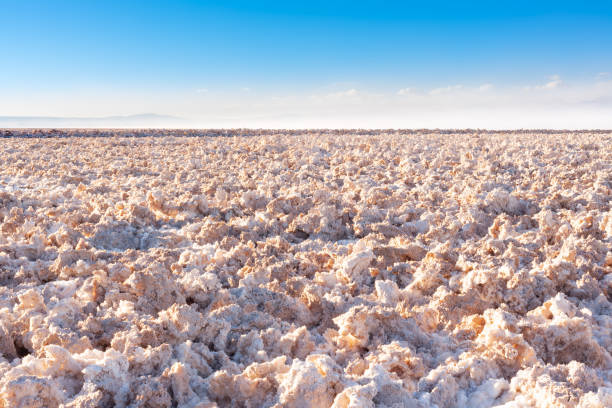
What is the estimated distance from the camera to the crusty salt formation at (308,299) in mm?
2240

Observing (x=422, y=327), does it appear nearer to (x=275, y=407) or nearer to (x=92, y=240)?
(x=275, y=407)

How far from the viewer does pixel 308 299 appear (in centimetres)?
319

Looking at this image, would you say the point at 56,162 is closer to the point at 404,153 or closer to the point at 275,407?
the point at 404,153

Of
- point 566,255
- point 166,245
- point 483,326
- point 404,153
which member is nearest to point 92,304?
point 166,245

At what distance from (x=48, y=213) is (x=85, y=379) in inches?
148

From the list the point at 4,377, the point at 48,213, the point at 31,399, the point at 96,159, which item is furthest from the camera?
the point at 96,159

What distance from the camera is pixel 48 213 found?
5.42m

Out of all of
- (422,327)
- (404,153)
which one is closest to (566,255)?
(422,327)

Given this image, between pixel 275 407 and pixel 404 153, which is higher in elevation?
pixel 404 153

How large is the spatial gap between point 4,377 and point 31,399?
0.25 m

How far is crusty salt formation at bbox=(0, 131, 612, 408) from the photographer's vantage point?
224cm

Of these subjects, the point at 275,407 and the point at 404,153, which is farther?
the point at 404,153

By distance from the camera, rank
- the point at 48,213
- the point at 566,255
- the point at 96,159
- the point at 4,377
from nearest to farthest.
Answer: the point at 4,377 < the point at 566,255 < the point at 48,213 < the point at 96,159

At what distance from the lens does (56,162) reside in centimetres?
1031
